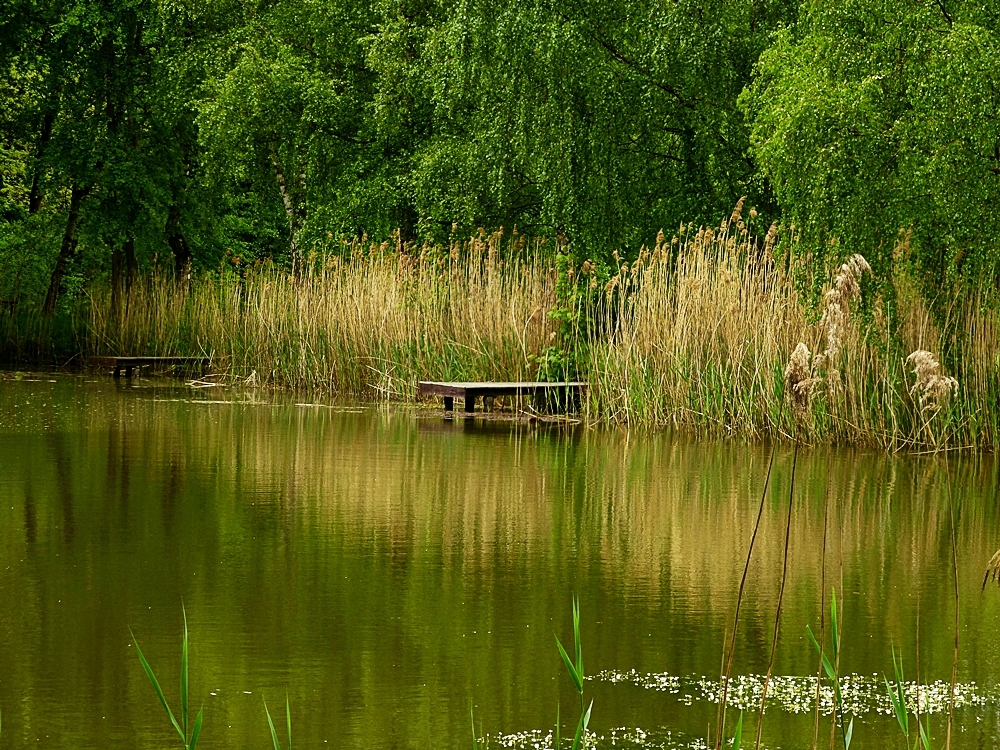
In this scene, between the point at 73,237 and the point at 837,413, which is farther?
the point at 73,237

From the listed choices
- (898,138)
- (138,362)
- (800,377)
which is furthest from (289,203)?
(800,377)

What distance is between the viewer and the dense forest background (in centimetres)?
1198

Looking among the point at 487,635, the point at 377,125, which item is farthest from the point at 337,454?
the point at 377,125

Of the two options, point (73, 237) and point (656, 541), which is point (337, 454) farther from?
point (73, 237)

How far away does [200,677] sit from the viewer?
5230mm

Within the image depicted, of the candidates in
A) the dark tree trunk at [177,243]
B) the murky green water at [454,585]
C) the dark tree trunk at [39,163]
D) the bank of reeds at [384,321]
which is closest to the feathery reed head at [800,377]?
the murky green water at [454,585]

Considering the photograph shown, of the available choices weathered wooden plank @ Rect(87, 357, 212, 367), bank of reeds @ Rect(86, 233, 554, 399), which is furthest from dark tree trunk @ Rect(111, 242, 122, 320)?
bank of reeds @ Rect(86, 233, 554, 399)

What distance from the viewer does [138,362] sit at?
72.5ft

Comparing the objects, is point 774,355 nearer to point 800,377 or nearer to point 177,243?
point 800,377

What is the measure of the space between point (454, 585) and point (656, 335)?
25.2ft

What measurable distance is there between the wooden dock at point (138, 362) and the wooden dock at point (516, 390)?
6786 mm

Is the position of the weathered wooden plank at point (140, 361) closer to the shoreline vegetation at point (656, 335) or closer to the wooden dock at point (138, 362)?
the wooden dock at point (138, 362)

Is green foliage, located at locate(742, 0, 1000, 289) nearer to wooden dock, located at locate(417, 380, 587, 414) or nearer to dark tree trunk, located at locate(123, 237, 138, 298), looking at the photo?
wooden dock, located at locate(417, 380, 587, 414)

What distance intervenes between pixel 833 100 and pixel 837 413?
2.50 meters
